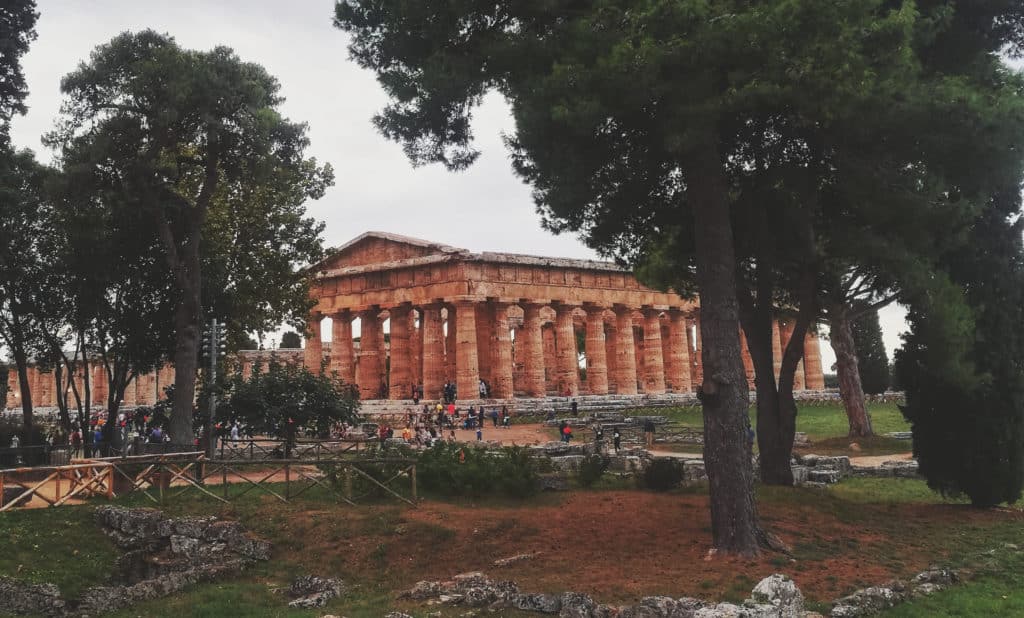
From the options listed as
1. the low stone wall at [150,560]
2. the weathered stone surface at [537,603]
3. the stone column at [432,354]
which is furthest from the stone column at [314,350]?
the weathered stone surface at [537,603]

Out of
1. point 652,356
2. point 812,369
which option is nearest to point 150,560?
point 652,356

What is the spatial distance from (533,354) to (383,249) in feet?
34.1

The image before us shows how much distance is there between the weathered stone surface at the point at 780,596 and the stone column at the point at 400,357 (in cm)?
3405

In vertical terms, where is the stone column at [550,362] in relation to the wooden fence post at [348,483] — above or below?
above

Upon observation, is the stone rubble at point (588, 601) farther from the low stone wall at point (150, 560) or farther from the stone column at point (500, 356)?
the stone column at point (500, 356)

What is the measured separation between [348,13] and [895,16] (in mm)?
7995

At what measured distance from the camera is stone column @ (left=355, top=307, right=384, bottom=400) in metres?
41.8

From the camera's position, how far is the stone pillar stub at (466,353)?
36906mm

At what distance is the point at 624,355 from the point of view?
43.1 m

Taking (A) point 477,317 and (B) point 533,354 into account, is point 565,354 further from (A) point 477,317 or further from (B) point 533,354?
(A) point 477,317

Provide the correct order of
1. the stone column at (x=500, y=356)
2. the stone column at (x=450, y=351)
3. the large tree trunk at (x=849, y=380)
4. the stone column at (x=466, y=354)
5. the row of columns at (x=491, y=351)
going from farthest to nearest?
the stone column at (x=450, y=351)
the row of columns at (x=491, y=351)
the stone column at (x=500, y=356)
the stone column at (x=466, y=354)
the large tree trunk at (x=849, y=380)

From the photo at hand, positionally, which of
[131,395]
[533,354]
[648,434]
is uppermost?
[533,354]

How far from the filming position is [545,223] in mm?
13961

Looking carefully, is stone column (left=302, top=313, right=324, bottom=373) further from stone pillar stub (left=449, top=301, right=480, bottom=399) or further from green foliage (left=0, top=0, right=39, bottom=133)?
green foliage (left=0, top=0, right=39, bottom=133)
